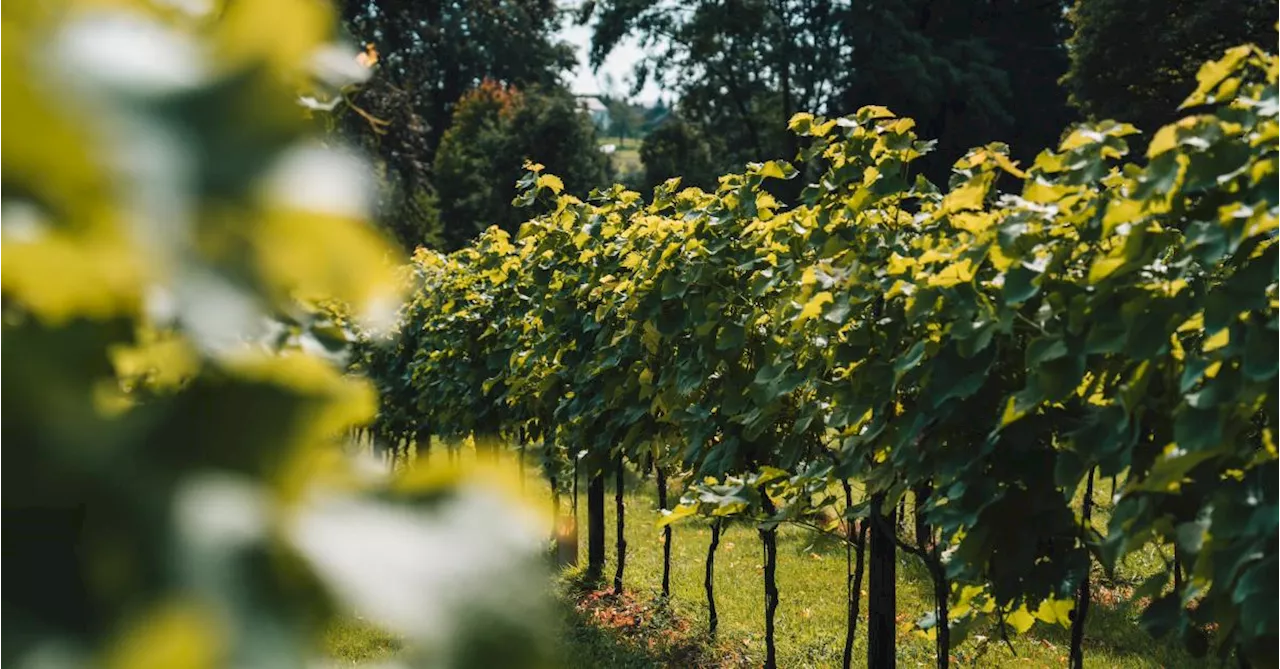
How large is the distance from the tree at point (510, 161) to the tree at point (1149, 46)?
1634 centimetres

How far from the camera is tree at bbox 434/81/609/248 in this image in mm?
35875

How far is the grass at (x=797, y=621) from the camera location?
23.0ft

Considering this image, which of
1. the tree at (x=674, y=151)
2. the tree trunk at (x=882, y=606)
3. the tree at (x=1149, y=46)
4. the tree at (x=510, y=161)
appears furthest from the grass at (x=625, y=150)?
the tree trunk at (x=882, y=606)

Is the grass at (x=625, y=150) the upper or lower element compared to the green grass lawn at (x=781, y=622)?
upper

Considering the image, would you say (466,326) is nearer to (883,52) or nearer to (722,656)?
(722,656)

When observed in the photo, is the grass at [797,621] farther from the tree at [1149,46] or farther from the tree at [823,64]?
the tree at [823,64]

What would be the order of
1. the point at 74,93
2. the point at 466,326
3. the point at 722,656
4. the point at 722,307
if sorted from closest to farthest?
the point at 74,93 < the point at 722,307 < the point at 722,656 < the point at 466,326

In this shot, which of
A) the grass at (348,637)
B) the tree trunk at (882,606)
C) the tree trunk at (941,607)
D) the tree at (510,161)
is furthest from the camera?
the tree at (510,161)

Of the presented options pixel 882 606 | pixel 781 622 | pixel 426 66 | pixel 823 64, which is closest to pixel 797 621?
pixel 781 622

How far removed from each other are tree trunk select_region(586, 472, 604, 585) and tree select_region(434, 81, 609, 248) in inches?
994

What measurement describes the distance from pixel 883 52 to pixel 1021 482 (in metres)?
27.9

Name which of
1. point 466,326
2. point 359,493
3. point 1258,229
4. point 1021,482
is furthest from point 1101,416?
point 466,326

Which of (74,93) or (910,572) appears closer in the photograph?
(74,93)

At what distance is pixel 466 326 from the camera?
33.2 feet
